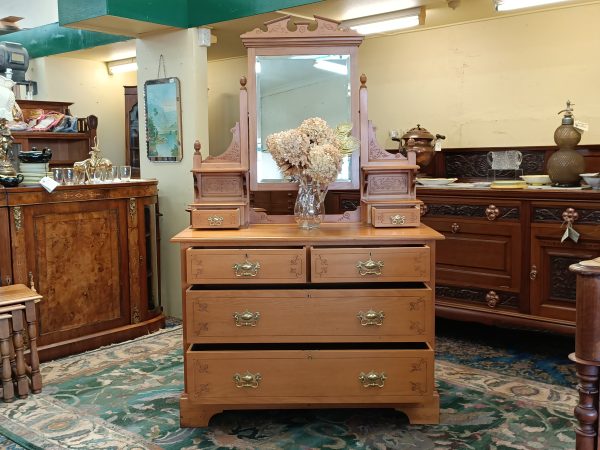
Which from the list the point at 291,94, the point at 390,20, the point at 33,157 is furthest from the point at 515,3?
the point at 33,157

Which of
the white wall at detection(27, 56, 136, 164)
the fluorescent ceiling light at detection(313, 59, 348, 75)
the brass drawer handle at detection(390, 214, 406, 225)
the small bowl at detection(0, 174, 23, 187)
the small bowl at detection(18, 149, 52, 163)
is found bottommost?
the brass drawer handle at detection(390, 214, 406, 225)

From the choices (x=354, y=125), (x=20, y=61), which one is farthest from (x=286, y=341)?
(x=20, y=61)

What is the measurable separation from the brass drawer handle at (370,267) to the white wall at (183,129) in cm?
235

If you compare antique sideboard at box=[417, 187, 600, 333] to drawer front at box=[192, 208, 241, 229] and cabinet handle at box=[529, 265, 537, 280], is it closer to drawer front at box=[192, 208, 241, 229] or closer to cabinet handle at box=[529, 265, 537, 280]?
cabinet handle at box=[529, 265, 537, 280]

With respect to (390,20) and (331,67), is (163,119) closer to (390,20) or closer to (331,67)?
(390,20)

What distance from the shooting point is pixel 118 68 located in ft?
25.0

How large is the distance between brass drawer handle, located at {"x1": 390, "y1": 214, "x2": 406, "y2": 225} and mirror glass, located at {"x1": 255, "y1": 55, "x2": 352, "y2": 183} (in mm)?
357

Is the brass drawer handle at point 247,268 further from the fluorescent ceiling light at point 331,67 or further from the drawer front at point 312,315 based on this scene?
the fluorescent ceiling light at point 331,67

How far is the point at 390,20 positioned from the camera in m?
4.51

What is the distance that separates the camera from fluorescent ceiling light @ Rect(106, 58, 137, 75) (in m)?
7.35

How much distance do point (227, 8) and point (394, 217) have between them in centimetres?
230

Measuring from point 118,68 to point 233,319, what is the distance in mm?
5493

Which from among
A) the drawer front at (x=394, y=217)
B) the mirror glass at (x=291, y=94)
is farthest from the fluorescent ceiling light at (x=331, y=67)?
the drawer front at (x=394, y=217)

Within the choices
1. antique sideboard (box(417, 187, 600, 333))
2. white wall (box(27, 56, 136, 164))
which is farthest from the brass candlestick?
white wall (box(27, 56, 136, 164))
